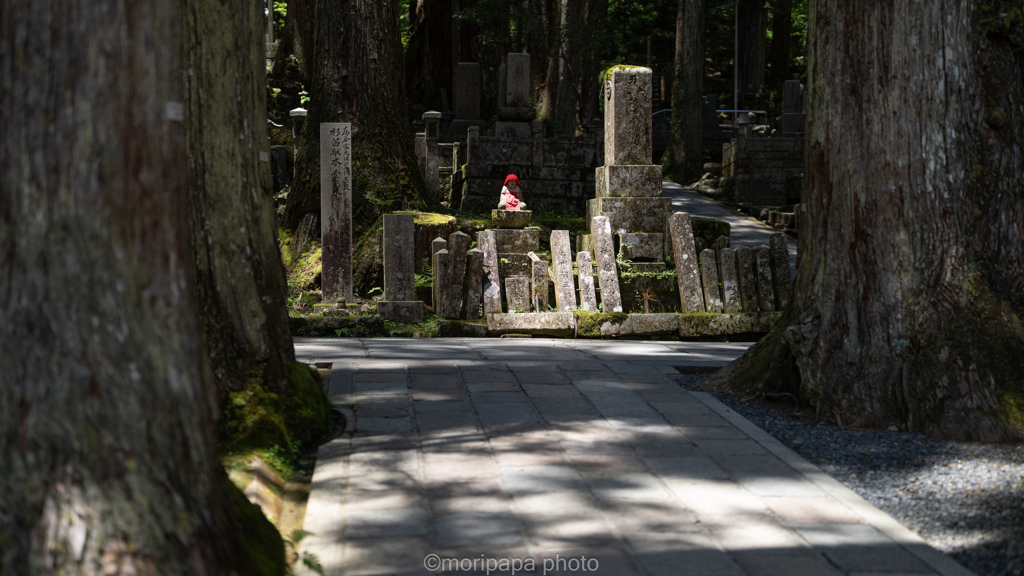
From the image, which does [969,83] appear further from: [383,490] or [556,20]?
[556,20]

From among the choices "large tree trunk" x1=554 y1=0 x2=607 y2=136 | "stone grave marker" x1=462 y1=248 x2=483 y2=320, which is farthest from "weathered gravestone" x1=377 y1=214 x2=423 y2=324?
"large tree trunk" x1=554 y1=0 x2=607 y2=136

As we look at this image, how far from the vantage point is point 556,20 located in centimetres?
2380

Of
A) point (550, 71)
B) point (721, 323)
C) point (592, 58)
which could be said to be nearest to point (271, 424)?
point (721, 323)

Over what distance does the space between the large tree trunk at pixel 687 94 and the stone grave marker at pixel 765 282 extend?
17.1 metres

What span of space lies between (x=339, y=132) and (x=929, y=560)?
8.88 metres

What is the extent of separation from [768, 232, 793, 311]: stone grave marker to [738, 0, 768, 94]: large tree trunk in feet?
80.8

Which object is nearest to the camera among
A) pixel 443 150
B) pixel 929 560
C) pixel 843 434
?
pixel 929 560

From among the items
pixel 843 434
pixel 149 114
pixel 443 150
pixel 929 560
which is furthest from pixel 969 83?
pixel 443 150

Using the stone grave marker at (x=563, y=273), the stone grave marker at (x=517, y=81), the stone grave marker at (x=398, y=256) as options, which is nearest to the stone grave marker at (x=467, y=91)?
the stone grave marker at (x=517, y=81)

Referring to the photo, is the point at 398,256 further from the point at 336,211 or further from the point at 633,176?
the point at 633,176

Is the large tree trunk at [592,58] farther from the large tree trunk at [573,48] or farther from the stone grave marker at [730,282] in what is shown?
the stone grave marker at [730,282]

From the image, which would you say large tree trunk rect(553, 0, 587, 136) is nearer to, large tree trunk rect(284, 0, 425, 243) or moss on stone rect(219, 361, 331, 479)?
large tree trunk rect(284, 0, 425, 243)

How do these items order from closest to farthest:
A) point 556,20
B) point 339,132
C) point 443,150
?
point 339,132, point 443,150, point 556,20

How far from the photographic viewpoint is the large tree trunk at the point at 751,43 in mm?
31938
